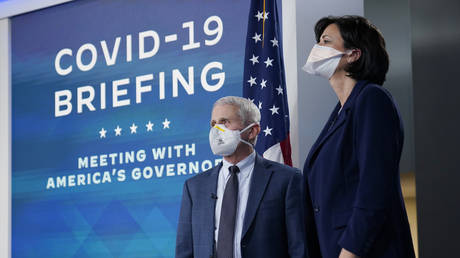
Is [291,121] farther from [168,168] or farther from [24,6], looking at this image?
[24,6]

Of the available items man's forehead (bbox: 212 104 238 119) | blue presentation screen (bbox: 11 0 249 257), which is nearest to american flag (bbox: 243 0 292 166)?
man's forehead (bbox: 212 104 238 119)

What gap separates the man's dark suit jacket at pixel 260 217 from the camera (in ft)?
10.7

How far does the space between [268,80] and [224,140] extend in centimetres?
91

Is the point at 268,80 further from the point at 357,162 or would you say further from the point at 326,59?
the point at 357,162

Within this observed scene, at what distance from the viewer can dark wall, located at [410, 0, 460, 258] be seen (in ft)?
11.0

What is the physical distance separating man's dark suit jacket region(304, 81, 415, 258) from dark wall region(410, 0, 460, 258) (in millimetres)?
1018

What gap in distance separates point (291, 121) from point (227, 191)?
46.5 inches

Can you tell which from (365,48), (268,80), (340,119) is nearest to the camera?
(340,119)

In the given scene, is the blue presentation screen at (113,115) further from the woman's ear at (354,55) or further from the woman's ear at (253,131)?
the woman's ear at (354,55)

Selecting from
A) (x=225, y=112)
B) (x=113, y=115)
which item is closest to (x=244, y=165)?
(x=225, y=112)

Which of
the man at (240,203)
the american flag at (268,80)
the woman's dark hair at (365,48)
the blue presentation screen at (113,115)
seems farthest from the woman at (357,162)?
the blue presentation screen at (113,115)

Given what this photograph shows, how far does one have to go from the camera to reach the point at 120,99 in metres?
5.83

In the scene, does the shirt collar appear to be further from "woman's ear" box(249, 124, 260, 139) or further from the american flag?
the american flag

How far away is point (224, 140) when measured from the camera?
346 cm
